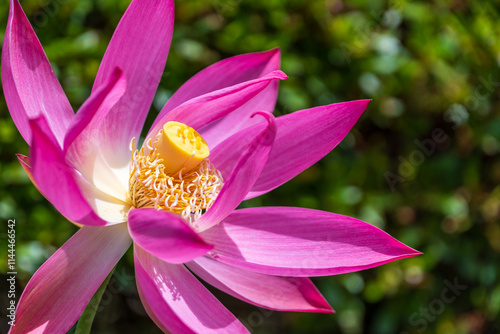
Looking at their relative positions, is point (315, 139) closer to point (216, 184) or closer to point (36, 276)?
point (216, 184)

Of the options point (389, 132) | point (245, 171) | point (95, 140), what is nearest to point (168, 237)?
point (245, 171)

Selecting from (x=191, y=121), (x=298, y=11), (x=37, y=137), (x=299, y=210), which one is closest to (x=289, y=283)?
(x=299, y=210)

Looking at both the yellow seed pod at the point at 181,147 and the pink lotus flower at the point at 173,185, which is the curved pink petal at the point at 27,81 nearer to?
the pink lotus flower at the point at 173,185

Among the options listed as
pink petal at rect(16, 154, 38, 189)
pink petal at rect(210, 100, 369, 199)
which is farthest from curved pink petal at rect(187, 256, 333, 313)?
pink petal at rect(16, 154, 38, 189)

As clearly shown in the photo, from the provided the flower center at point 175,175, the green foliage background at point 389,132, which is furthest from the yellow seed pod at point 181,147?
the green foliage background at point 389,132

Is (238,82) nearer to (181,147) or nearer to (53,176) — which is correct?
(181,147)

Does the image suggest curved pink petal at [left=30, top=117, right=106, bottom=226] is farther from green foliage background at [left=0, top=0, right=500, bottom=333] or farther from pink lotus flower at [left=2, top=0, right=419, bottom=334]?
green foliage background at [left=0, top=0, right=500, bottom=333]
